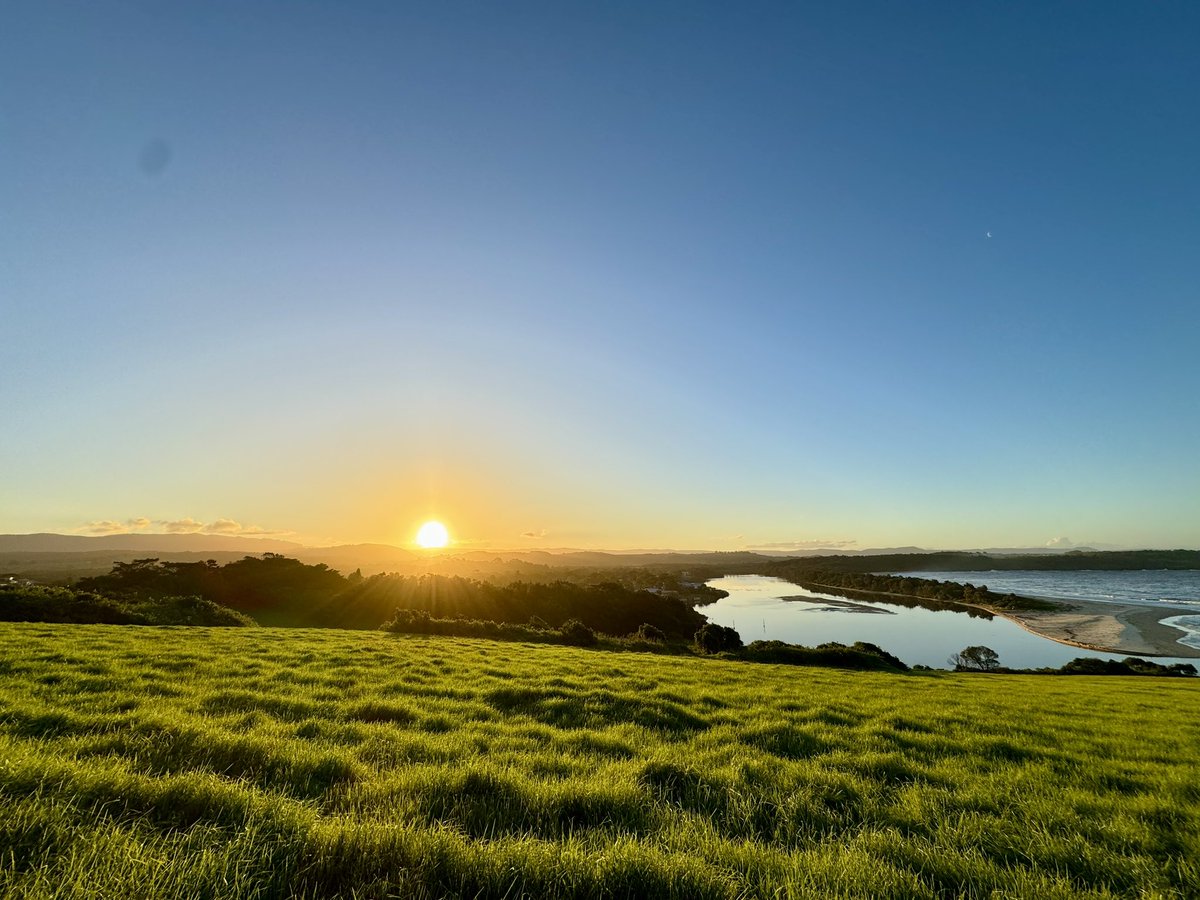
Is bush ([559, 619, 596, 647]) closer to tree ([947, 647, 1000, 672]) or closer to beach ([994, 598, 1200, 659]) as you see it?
tree ([947, 647, 1000, 672])

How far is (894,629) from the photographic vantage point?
269 ft

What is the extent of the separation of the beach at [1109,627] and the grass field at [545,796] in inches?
2708

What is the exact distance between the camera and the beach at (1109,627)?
2287 inches

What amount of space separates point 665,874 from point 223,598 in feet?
209

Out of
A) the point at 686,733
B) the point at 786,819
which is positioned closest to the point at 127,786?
the point at 786,819

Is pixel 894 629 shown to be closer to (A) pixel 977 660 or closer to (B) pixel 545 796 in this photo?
(A) pixel 977 660

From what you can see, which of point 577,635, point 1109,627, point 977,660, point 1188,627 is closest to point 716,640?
point 577,635

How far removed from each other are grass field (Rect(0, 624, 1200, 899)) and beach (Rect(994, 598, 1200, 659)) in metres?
68.8

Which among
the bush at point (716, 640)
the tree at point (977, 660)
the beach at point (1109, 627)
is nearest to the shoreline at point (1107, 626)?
the beach at point (1109, 627)

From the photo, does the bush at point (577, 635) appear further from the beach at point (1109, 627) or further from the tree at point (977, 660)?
the beach at point (1109, 627)

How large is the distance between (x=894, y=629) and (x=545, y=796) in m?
93.7

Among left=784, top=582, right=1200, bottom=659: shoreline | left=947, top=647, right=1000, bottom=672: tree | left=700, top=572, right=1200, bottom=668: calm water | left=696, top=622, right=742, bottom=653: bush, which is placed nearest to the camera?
left=696, top=622, right=742, bottom=653: bush

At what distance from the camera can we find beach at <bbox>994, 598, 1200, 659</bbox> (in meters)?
58.1

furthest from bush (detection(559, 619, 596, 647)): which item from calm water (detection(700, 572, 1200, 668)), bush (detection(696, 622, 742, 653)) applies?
calm water (detection(700, 572, 1200, 668))
